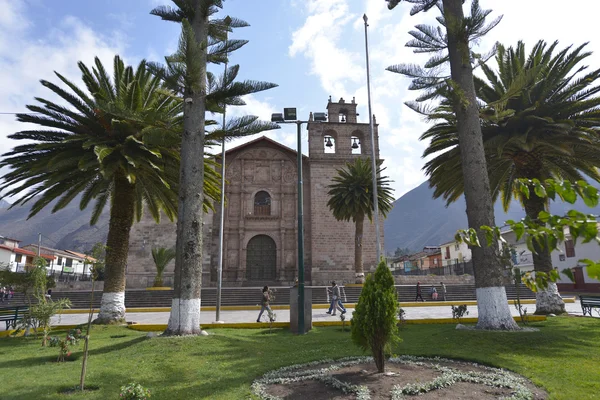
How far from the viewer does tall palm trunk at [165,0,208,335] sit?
9.55m

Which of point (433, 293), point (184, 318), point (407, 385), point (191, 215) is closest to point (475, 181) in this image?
point (407, 385)

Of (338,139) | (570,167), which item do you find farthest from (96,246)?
(338,139)

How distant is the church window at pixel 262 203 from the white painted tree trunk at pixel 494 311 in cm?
2296

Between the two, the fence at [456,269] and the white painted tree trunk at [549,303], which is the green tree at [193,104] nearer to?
the white painted tree trunk at [549,303]

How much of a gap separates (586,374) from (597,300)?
998 cm

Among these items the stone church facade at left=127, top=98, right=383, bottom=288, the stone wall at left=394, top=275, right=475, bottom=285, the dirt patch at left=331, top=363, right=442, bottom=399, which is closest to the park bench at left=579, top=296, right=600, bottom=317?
the dirt patch at left=331, top=363, right=442, bottom=399

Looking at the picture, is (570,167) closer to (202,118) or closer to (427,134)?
(427,134)

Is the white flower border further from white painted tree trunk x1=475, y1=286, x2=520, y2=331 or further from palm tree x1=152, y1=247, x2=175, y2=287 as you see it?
palm tree x1=152, y1=247, x2=175, y2=287

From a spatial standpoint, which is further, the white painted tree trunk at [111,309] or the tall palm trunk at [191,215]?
the white painted tree trunk at [111,309]

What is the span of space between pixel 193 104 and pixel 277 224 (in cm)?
2094

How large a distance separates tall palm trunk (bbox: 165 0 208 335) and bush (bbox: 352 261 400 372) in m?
4.80

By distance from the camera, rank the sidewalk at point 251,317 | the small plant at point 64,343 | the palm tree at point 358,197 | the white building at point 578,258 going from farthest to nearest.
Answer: the white building at point 578,258, the palm tree at point 358,197, the sidewalk at point 251,317, the small plant at point 64,343

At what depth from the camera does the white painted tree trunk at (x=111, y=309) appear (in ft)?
41.5

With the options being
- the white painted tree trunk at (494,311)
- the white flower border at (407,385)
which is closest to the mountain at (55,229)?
the white painted tree trunk at (494,311)
